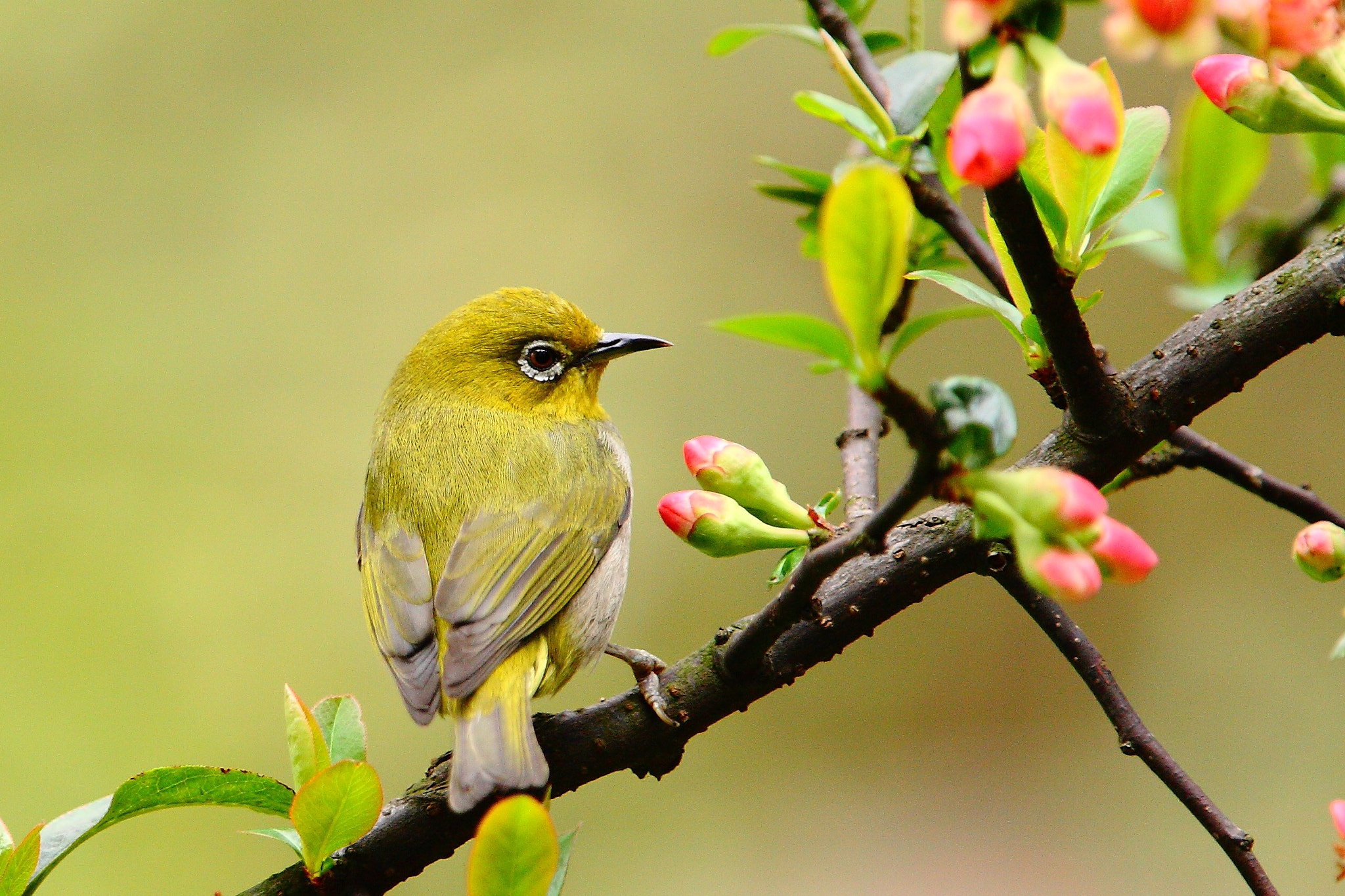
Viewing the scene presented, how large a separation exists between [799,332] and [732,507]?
0.64m

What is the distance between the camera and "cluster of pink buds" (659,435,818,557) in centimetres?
160

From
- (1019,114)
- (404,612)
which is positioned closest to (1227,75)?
(1019,114)

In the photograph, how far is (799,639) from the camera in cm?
177

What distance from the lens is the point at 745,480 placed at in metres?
1.60

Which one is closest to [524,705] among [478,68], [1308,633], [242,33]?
[1308,633]

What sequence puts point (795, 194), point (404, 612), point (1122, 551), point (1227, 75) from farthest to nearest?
point (404, 612) → point (795, 194) → point (1227, 75) → point (1122, 551)

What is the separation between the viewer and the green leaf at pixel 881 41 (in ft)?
7.55

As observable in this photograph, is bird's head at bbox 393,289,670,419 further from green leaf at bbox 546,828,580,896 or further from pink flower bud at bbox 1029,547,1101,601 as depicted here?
pink flower bud at bbox 1029,547,1101,601

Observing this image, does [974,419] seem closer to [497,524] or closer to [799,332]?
[799,332]

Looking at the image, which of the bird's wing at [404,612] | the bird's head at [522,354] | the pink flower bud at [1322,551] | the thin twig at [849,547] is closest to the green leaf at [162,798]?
the thin twig at [849,547]

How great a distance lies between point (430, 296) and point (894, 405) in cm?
686

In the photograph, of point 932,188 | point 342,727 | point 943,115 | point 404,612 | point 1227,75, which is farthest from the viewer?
point 404,612

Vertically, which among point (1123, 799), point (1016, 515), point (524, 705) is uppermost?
point (1016, 515)

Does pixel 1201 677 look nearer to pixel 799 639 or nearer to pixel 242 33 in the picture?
pixel 799 639
